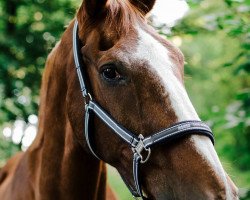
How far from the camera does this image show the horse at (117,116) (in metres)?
2.33

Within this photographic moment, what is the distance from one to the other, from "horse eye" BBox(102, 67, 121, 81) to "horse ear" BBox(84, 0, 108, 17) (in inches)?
16.6

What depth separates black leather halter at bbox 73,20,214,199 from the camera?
2.32 meters

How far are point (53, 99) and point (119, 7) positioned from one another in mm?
808

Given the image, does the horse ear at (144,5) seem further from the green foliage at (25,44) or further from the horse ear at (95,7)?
the green foliage at (25,44)

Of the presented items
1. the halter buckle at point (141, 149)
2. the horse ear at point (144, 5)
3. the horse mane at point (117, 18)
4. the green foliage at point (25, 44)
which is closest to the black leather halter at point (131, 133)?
the halter buckle at point (141, 149)

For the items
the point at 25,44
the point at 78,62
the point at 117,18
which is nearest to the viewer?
the point at 117,18

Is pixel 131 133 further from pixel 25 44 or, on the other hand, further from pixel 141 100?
pixel 25 44

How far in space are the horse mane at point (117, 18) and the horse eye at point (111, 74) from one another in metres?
0.24

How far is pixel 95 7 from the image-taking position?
2873mm

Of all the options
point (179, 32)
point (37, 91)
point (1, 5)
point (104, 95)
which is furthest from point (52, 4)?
point (104, 95)

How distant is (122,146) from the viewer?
2672 mm

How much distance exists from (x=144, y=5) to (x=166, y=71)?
814 mm

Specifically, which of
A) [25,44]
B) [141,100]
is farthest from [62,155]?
[25,44]

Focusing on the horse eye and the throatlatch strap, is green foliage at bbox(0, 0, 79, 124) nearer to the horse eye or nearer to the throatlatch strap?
the throatlatch strap
